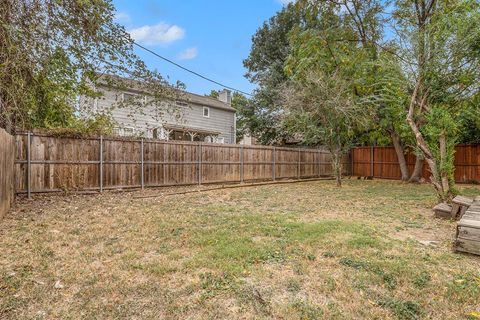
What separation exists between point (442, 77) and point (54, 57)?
352 inches

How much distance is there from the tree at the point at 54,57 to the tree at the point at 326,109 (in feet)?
20.1

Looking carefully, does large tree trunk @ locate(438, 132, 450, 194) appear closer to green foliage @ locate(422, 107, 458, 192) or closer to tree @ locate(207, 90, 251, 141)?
green foliage @ locate(422, 107, 458, 192)

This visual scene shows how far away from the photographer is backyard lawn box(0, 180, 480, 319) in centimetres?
219

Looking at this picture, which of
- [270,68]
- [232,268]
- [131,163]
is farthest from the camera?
[270,68]

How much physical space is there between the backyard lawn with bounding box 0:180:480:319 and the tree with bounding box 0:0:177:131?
2.67 meters

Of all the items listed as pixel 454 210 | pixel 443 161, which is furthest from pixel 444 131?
pixel 454 210

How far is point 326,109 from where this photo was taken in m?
10.9

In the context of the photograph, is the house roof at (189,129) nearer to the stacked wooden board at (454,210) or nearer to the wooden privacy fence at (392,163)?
the wooden privacy fence at (392,163)

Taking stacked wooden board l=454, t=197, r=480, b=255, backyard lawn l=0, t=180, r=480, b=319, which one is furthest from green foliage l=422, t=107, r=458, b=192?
stacked wooden board l=454, t=197, r=480, b=255

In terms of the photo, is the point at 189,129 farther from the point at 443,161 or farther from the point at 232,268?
the point at 232,268

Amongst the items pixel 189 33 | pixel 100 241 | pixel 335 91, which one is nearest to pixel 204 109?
pixel 189 33

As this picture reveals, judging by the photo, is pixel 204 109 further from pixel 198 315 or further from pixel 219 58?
pixel 198 315

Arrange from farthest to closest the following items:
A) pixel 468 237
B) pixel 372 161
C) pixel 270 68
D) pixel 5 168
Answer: pixel 270 68 < pixel 372 161 < pixel 5 168 < pixel 468 237

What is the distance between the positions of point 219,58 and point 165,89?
11.3 meters
